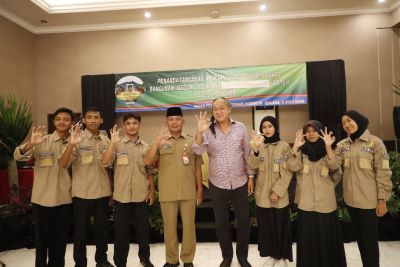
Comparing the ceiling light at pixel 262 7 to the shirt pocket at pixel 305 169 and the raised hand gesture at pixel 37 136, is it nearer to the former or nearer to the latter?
the shirt pocket at pixel 305 169

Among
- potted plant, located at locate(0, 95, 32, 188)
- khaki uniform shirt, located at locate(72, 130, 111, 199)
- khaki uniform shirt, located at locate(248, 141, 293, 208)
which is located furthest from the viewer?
potted plant, located at locate(0, 95, 32, 188)

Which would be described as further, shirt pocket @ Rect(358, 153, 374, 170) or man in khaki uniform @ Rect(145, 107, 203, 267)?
man in khaki uniform @ Rect(145, 107, 203, 267)

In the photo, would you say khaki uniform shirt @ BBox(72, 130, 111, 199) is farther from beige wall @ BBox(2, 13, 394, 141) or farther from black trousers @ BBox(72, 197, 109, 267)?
beige wall @ BBox(2, 13, 394, 141)

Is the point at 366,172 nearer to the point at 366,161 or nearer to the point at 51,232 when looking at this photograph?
the point at 366,161

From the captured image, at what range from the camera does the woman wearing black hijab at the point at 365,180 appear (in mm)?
2219

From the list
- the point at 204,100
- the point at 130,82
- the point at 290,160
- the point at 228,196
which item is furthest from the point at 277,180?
the point at 130,82

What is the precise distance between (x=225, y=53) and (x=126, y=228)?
4144 mm

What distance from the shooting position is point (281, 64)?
5363 millimetres

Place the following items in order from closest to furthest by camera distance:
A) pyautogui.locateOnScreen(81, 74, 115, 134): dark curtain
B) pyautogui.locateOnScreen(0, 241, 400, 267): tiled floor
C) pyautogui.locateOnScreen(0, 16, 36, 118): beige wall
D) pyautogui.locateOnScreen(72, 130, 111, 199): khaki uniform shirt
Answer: pyautogui.locateOnScreen(72, 130, 111, 199): khaki uniform shirt, pyautogui.locateOnScreen(0, 241, 400, 267): tiled floor, pyautogui.locateOnScreen(0, 16, 36, 118): beige wall, pyautogui.locateOnScreen(81, 74, 115, 134): dark curtain

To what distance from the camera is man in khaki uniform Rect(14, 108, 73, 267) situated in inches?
96.3

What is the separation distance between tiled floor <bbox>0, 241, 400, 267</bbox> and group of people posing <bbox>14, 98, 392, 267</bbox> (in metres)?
0.35

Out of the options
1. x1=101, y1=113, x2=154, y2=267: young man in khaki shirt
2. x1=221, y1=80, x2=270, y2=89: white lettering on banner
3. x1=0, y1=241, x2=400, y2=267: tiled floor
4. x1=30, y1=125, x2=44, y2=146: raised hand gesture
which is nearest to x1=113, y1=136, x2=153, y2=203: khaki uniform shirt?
x1=101, y1=113, x2=154, y2=267: young man in khaki shirt

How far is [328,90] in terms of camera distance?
533cm

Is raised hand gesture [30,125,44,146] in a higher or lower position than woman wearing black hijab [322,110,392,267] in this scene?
higher
